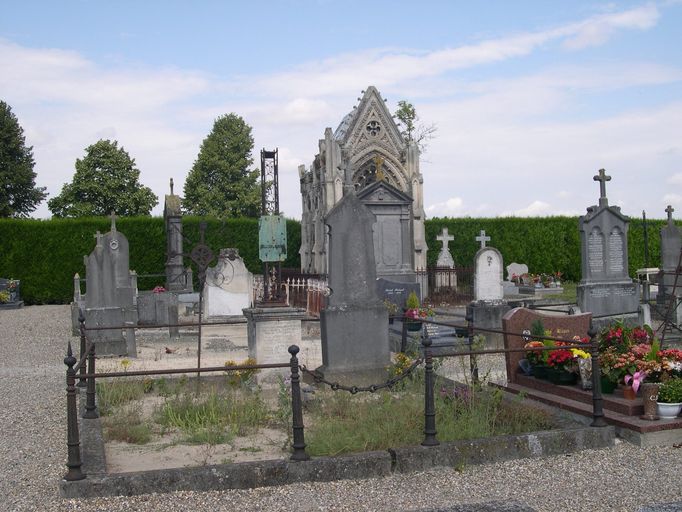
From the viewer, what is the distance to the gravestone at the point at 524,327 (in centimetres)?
876

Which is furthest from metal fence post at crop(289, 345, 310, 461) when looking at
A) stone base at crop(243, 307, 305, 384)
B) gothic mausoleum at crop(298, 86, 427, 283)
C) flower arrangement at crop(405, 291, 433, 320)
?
gothic mausoleum at crop(298, 86, 427, 283)

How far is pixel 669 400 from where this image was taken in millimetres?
6777

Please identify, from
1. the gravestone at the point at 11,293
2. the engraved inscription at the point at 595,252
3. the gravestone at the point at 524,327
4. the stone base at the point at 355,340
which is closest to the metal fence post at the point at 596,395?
the gravestone at the point at 524,327

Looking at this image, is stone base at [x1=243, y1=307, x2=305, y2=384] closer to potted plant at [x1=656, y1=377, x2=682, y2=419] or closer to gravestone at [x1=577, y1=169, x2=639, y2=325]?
potted plant at [x1=656, y1=377, x2=682, y2=419]

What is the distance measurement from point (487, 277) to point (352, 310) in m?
8.01

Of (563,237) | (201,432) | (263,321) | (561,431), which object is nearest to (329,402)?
(201,432)

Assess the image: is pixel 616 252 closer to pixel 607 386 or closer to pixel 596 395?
pixel 607 386

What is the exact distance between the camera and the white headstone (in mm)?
16391

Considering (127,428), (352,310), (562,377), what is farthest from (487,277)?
(127,428)

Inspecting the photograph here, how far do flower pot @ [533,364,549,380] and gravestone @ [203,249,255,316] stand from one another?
28.4 ft

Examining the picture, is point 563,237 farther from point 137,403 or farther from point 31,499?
point 31,499

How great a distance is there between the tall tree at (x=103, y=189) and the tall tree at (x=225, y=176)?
14.2 ft

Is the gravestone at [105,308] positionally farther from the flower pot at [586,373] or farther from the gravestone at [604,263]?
the gravestone at [604,263]

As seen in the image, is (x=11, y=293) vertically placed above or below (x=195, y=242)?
below
